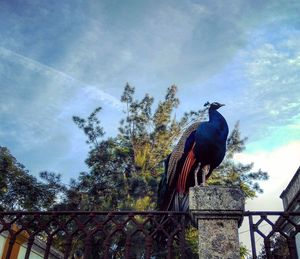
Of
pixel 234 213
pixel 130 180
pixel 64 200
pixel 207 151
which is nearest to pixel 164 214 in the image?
pixel 234 213

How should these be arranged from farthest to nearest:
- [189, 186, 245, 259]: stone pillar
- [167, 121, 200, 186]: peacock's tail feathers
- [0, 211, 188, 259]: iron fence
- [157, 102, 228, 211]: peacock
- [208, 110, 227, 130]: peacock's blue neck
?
[167, 121, 200, 186]: peacock's tail feathers
[208, 110, 227, 130]: peacock's blue neck
[157, 102, 228, 211]: peacock
[0, 211, 188, 259]: iron fence
[189, 186, 245, 259]: stone pillar

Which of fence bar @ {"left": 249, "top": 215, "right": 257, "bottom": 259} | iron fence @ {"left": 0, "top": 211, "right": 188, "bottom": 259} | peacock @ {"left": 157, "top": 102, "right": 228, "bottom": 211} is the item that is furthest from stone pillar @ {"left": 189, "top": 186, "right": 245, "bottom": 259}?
peacock @ {"left": 157, "top": 102, "right": 228, "bottom": 211}

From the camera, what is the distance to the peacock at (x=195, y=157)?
3.64m

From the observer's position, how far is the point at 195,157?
3.78 m

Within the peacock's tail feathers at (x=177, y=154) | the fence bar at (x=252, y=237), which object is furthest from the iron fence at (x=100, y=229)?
the peacock's tail feathers at (x=177, y=154)

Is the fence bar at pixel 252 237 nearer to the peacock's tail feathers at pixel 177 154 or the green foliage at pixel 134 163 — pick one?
the peacock's tail feathers at pixel 177 154

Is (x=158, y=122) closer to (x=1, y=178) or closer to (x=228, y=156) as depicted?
(x=228, y=156)

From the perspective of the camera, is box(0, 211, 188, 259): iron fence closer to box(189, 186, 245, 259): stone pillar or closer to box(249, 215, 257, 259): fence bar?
box(189, 186, 245, 259): stone pillar

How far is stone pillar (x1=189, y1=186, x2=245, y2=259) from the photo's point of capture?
275 centimetres

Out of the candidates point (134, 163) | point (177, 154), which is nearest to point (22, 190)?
point (134, 163)

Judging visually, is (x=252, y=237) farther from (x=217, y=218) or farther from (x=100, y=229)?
(x=100, y=229)

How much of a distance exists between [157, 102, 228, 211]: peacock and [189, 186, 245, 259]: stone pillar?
418 millimetres

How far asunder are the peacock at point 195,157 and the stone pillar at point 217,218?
42 centimetres

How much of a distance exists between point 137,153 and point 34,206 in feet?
19.4
